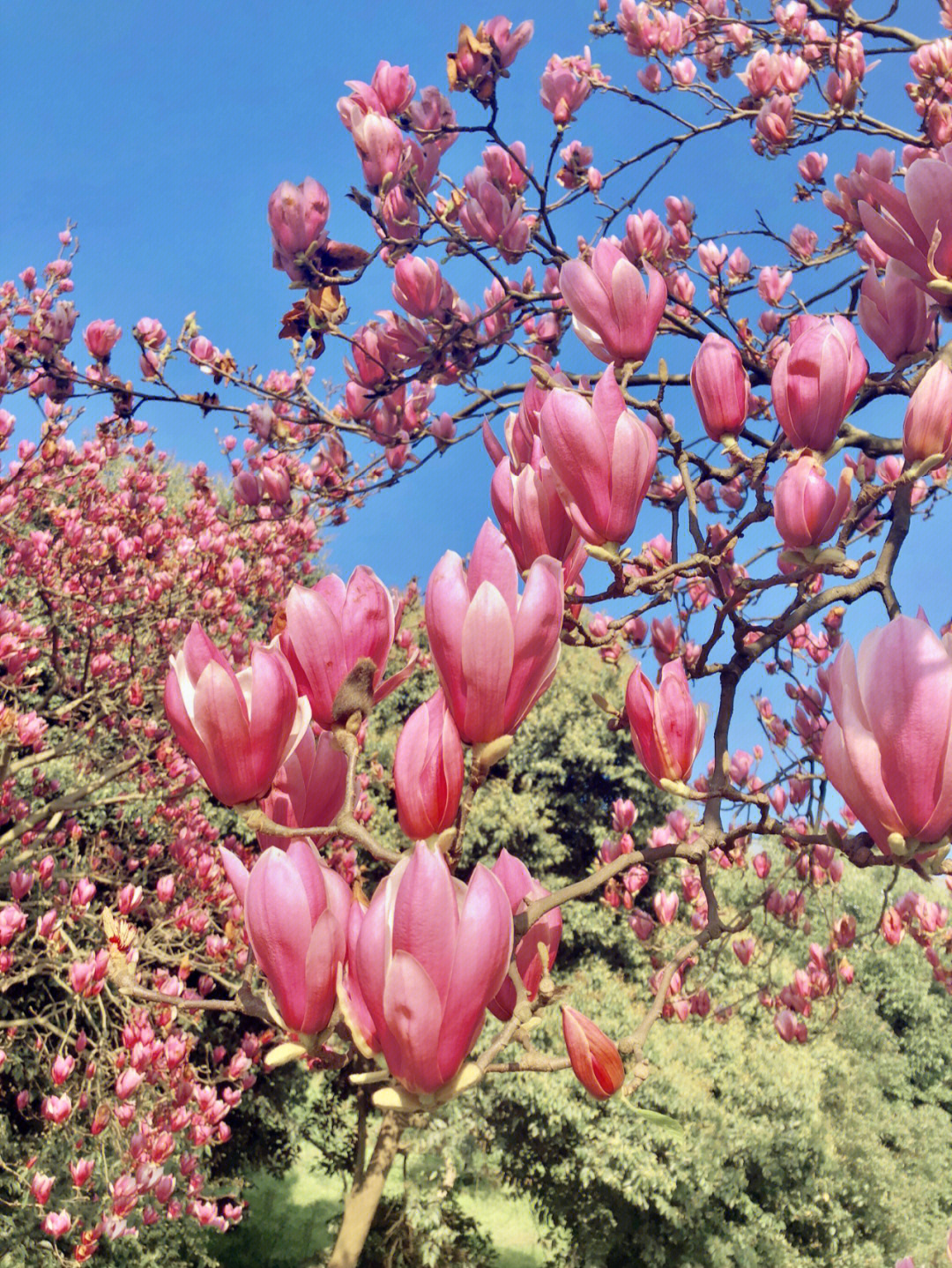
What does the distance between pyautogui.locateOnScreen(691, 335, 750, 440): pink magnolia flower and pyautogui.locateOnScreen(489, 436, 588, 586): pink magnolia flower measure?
32 cm

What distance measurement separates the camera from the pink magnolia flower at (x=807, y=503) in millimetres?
1004

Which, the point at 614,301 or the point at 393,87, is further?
the point at 393,87

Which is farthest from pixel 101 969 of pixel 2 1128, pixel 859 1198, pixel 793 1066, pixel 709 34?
pixel 859 1198

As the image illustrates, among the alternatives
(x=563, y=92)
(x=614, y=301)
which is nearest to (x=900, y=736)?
(x=614, y=301)

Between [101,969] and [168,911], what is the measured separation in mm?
1794

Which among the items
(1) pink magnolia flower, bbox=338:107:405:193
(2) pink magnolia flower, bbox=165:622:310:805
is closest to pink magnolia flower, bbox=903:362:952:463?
(2) pink magnolia flower, bbox=165:622:310:805

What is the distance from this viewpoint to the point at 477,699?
2.30 feet

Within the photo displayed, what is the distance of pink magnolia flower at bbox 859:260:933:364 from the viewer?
125cm

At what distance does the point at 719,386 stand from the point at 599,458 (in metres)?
0.38

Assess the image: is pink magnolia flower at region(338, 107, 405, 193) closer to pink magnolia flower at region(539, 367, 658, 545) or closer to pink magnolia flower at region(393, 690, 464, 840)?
pink magnolia flower at region(539, 367, 658, 545)

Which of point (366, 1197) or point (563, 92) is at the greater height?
point (563, 92)

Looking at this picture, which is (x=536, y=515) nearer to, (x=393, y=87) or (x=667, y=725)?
(x=667, y=725)

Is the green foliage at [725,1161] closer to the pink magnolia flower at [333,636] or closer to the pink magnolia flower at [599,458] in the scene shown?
the pink magnolia flower at [599,458]

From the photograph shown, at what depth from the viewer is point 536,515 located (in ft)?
3.14
